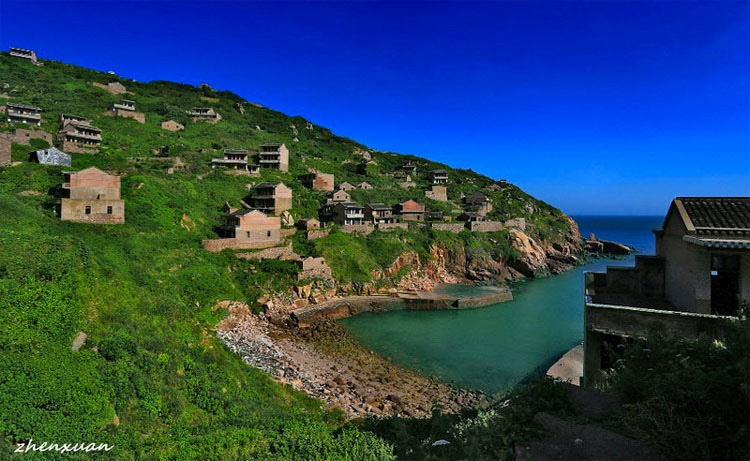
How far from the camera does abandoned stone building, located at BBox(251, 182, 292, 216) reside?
1693 inches

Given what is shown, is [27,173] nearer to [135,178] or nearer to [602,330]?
[135,178]

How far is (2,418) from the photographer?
7.15m

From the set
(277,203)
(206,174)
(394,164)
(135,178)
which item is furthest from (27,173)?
(394,164)

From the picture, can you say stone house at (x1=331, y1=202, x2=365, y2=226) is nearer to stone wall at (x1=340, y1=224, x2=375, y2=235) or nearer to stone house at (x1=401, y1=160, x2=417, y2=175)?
stone wall at (x1=340, y1=224, x2=375, y2=235)

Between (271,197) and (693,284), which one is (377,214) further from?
(693,284)

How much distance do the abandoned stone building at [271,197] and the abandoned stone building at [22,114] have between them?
3370 cm

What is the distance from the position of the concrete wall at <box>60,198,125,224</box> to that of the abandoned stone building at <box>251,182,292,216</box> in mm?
16051

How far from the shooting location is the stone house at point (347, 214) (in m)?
45.8

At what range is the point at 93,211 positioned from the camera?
27.3 metres

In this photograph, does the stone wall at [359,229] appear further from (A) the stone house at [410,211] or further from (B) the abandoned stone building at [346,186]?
(B) the abandoned stone building at [346,186]

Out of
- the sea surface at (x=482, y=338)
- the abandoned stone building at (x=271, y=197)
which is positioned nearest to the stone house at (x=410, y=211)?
the sea surface at (x=482, y=338)

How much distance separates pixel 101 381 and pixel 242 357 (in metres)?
10.8

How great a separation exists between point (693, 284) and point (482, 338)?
2027 cm

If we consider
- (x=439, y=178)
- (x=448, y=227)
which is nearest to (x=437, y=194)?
(x=439, y=178)
